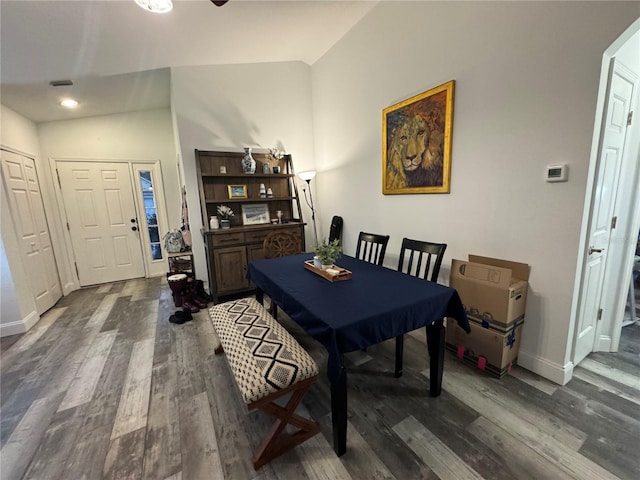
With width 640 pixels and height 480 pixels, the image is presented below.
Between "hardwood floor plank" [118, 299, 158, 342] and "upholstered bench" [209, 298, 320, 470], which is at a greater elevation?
"upholstered bench" [209, 298, 320, 470]

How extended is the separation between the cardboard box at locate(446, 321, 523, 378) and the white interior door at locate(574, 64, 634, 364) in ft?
1.35

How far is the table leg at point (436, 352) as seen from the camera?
1631mm

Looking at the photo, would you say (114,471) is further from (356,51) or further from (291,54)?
(291,54)

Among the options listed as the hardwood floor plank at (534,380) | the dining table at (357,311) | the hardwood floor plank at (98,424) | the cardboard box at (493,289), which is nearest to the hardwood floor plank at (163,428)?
the hardwood floor plank at (98,424)

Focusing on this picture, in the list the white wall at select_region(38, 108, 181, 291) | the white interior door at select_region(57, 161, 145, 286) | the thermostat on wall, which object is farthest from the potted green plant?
the white interior door at select_region(57, 161, 145, 286)

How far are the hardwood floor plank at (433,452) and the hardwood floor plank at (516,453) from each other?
205mm

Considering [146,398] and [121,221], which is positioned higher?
[121,221]

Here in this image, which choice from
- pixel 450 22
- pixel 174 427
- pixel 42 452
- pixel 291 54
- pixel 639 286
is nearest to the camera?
pixel 42 452

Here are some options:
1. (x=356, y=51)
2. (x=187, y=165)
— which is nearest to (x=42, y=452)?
(x=187, y=165)

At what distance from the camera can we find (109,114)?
410cm

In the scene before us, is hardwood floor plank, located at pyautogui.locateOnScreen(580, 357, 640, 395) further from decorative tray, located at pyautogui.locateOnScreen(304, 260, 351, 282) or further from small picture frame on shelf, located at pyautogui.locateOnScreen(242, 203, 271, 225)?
small picture frame on shelf, located at pyautogui.locateOnScreen(242, 203, 271, 225)

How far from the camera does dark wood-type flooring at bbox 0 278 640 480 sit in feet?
4.36

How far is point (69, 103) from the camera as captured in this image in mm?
3369

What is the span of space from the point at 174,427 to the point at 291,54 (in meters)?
4.13
